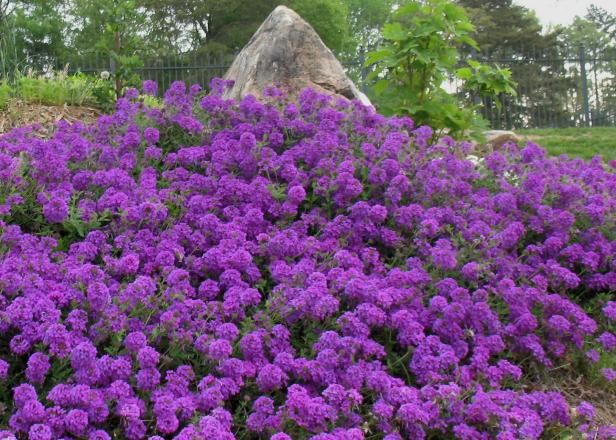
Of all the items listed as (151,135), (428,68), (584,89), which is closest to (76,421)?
(151,135)

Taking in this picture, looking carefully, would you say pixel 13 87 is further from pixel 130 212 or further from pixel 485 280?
pixel 485 280

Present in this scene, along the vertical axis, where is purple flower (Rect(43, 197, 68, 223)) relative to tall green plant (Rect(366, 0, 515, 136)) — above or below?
below

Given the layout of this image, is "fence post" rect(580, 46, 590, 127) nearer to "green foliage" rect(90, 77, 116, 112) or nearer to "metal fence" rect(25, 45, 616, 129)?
"metal fence" rect(25, 45, 616, 129)

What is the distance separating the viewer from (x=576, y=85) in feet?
70.2

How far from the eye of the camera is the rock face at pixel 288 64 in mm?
6789

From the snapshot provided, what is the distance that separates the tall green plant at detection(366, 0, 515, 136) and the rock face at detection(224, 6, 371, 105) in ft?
1.62

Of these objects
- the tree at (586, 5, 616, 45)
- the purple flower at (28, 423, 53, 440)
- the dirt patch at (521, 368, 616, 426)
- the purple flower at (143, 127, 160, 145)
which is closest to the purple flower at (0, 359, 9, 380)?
the purple flower at (28, 423, 53, 440)

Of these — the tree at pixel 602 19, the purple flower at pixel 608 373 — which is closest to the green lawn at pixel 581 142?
the purple flower at pixel 608 373

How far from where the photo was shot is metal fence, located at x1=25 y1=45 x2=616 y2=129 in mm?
18562

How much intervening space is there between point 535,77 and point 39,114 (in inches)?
887

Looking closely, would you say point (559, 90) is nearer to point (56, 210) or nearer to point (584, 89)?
point (584, 89)

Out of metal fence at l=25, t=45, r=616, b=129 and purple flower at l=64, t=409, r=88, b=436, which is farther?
metal fence at l=25, t=45, r=616, b=129

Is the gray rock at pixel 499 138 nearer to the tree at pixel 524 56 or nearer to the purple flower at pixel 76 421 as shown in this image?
the tree at pixel 524 56

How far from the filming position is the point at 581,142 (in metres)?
12.0
